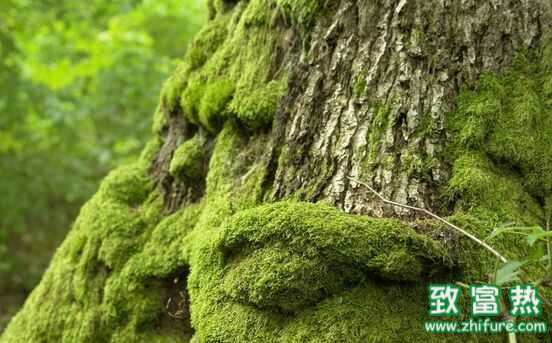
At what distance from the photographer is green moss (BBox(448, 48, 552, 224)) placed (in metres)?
2.06

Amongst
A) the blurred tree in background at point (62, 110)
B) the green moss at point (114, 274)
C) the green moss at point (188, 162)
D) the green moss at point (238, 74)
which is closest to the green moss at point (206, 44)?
the green moss at point (238, 74)

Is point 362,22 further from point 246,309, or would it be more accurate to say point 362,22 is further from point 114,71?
point 114,71

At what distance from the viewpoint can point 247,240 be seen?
1985 millimetres

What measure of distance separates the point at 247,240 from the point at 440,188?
0.83 m

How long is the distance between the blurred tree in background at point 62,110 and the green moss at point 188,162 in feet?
19.4

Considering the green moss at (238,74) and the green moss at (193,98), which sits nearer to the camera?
the green moss at (238,74)

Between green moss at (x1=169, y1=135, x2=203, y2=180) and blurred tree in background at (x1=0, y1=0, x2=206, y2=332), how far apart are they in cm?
592

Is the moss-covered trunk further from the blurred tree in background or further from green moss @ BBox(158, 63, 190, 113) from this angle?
the blurred tree in background

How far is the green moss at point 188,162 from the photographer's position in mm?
2807

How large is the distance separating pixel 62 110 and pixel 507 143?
7.74m

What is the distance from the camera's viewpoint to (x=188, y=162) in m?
2.80

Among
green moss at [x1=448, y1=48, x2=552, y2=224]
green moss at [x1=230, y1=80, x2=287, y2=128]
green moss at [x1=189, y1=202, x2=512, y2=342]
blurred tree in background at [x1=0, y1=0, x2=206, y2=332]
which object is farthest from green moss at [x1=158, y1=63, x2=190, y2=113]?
blurred tree in background at [x1=0, y1=0, x2=206, y2=332]

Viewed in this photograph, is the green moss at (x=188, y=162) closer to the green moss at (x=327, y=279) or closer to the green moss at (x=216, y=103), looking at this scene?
the green moss at (x=216, y=103)

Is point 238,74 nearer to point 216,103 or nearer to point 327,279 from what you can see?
point 216,103
